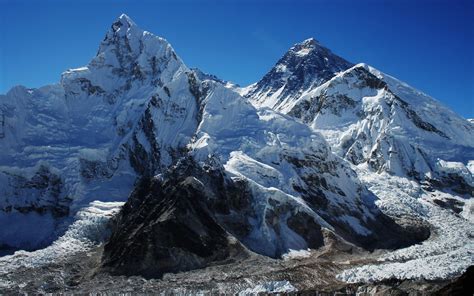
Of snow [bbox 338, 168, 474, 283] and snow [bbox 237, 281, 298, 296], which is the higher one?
snow [bbox 338, 168, 474, 283]

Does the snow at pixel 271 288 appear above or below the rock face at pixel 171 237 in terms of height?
below

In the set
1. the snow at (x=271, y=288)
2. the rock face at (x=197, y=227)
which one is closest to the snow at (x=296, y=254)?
the rock face at (x=197, y=227)

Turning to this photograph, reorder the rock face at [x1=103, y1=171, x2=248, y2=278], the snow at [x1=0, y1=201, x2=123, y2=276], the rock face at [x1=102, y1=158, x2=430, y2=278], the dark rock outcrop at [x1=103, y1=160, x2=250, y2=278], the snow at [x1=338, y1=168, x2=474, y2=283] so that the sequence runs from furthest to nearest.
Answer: the snow at [x1=0, y1=201, x2=123, y2=276], the rock face at [x1=102, y1=158, x2=430, y2=278], the dark rock outcrop at [x1=103, y1=160, x2=250, y2=278], the rock face at [x1=103, y1=171, x2=248, y2=278], the snow at [x1=338, y1=168, x2=474, y2=283]

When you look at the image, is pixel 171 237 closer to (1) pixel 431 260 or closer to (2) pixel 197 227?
(2) pixel 197 227

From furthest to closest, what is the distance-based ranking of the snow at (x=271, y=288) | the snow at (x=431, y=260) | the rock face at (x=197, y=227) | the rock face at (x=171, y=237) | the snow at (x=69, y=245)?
the snow at (x=69, y=245)
the rock face at (x=197, y=227)
the rock face at (x=171, y=237)
the snow at (x=431, y=260)
the snow at (x=271, y=288)

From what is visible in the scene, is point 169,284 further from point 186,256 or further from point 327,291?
point 327,291

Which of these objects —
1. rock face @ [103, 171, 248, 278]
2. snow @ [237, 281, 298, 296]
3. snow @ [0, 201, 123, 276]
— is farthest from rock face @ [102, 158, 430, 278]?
snow @ [237, 281, 298, 296]

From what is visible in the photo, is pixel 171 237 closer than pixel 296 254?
Yes

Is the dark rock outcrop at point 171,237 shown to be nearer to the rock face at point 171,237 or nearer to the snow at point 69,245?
the rock face at point 171,237

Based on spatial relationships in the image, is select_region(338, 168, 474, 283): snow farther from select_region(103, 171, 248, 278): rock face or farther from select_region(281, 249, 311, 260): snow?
select_region(103, 171, 248, 278): rock face

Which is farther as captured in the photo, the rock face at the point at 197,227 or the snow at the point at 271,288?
the rock face at the point at 197,227

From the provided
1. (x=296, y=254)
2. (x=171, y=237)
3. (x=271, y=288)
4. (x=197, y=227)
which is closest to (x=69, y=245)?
(x=171, y=237)
